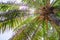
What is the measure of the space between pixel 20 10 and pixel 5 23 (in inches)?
31.1

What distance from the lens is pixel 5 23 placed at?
807 centimetres

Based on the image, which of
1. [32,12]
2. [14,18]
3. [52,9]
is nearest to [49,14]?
[52,9]

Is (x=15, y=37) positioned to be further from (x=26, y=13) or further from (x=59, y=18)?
(x=59, y=18)

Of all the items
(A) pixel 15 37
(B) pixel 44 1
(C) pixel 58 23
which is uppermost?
(B) pixel 44 1

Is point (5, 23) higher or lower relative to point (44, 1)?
lower

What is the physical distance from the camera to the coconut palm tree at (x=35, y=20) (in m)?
7.33

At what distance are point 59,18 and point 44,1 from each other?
88cm

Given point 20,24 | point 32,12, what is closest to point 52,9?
point 32,12

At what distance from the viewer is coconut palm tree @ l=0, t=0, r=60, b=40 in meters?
7.33

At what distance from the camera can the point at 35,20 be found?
7.59 meters

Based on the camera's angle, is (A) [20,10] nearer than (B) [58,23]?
No

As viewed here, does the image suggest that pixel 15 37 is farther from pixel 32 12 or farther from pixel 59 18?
pixel 59 18

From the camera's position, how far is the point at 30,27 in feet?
24.2

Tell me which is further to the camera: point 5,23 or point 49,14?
point 5,23
